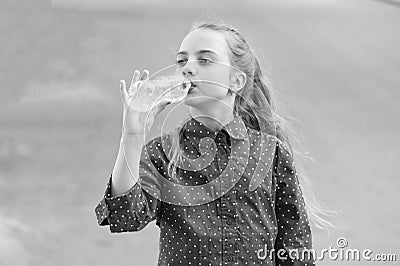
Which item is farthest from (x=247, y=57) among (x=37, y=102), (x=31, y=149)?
(x=31, y=149)

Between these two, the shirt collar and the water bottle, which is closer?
the water bottle

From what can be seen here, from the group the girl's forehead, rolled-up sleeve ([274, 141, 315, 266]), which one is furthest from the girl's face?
rolled-up sleeve ([274, 141, 315, 266])

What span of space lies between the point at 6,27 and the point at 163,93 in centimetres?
115

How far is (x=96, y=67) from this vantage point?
188 centimetres

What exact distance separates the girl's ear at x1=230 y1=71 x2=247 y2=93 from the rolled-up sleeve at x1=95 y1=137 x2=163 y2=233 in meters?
0.12

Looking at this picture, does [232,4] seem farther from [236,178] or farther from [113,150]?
[236,178]

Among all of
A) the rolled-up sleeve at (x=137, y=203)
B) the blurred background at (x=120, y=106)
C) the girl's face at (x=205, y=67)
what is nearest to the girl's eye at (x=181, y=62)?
the girl's face at (x=205, y=67)

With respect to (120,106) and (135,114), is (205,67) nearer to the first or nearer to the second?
(135,114)

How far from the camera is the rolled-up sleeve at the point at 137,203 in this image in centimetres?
74

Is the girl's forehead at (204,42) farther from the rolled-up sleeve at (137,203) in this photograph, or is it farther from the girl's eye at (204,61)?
the rolled-up sleeve at (137,203)

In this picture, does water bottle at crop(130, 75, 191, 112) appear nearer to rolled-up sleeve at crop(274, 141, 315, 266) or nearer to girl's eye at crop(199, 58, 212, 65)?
girl's eye at crop(199, 58, 212, 65)

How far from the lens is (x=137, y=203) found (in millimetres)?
752

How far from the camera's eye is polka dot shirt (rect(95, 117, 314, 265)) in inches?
30.7

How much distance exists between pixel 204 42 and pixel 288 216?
234 millimetres
